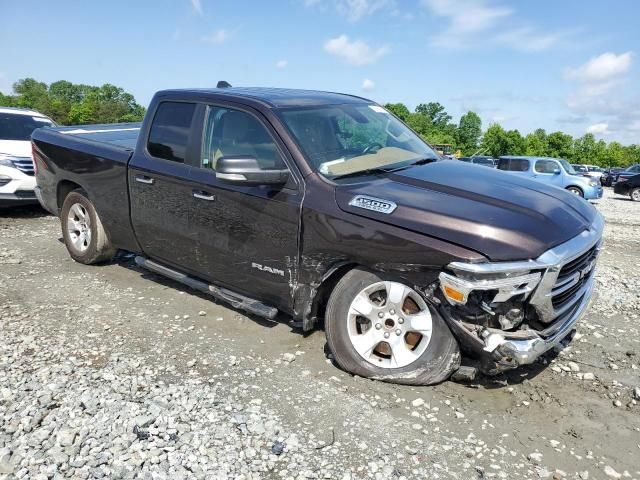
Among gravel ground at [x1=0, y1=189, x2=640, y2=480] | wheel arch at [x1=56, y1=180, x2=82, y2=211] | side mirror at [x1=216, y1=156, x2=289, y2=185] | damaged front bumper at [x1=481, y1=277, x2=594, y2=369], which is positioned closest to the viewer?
gravel ground at [x1=0, y1=189, x2=640, y2=480]

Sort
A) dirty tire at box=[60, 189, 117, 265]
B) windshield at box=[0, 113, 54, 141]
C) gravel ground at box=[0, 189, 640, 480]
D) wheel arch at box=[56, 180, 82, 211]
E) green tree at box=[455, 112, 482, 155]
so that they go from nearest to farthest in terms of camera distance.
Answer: gravel ground at box=[0, 189, 640, 480] → dirty tire at box=[60, 189, 117, 265] → wheel arch at box=[56, 180, 82, 211] → windshield at box=[0, 113, 54, 141] → green tree at box=[455, 112, 482, 155]

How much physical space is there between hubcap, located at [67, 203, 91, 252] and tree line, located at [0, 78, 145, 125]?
9519 centimetres

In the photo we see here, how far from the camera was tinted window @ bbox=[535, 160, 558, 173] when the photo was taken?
18875 millimetres

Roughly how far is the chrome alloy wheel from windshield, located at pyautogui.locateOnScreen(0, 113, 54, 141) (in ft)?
26.4

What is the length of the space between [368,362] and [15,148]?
25.6ft

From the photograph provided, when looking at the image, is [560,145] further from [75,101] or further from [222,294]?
[75,101]

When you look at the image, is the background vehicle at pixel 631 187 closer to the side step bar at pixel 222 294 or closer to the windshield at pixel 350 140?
the windshield at pixel 350 140

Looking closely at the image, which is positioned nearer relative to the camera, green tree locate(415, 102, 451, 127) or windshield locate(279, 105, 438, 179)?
windshield locate(279, 105, 438, 179)

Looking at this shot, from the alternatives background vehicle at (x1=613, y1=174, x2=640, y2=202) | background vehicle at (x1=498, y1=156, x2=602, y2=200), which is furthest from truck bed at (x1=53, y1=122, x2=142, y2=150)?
background vehicle at (x1=613, y1=174, x2=640, y2=202)

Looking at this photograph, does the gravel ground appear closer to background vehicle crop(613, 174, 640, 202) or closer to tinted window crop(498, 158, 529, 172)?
tinted window crop(498, 158, 529, 172)

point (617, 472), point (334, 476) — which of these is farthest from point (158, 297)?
point (617, 472)

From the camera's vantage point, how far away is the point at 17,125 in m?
9.33

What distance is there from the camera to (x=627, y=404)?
3336mm

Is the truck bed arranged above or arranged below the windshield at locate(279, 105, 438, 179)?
below
